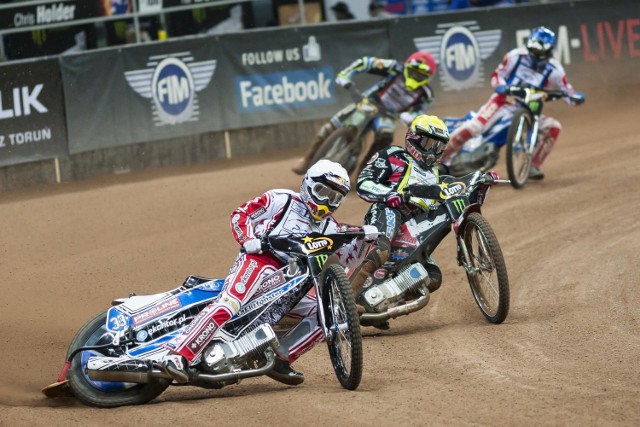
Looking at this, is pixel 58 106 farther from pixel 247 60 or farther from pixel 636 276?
pixel 636 276

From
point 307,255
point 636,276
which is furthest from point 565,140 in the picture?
point 307,255

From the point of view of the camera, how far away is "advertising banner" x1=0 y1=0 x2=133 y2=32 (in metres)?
17.2

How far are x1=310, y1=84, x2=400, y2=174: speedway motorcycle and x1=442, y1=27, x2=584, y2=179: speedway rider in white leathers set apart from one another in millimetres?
1052

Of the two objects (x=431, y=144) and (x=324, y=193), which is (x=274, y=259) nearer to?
(x=324, y=193)

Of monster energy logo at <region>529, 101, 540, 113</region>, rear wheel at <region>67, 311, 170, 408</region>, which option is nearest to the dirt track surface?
rear wheel at <region>67, 311, 170, 408</region>

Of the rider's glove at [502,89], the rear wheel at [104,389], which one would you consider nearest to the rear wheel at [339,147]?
the rider's glove at [502,89]

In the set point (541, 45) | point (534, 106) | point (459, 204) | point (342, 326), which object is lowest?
point (342, 326)

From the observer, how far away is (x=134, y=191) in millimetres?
16812

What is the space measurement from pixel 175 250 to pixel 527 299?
4699mm

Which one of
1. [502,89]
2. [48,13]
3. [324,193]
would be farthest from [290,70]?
[324,193]

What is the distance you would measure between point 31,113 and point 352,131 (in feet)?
17.0

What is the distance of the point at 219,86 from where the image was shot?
18.9 metres

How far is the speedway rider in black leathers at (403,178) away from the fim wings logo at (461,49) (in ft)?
31.9

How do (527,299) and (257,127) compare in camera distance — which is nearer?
(527,299)
